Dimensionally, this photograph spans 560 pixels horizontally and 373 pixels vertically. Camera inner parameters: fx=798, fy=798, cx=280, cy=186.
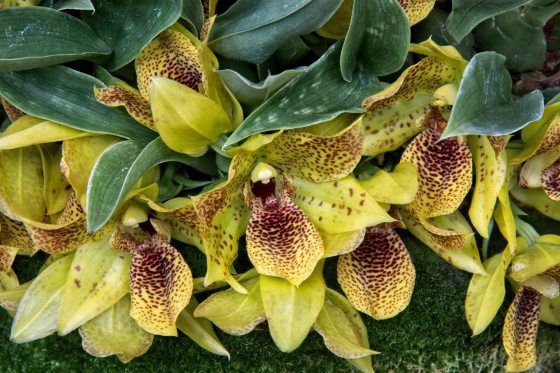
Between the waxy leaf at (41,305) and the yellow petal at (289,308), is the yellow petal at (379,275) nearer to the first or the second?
the yellow petal at (289,308)

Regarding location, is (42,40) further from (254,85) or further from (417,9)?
(417,9)

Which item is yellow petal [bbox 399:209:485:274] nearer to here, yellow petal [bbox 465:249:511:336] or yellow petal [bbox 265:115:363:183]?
yellow petal [bbox 465:249:511:336]

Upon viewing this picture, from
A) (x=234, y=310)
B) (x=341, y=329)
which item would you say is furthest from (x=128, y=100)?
(x=341, y=329)

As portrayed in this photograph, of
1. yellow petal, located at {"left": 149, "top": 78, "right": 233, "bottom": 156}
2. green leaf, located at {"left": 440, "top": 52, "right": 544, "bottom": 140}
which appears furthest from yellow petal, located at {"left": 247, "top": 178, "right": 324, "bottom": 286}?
green leaf, located at {"left": 440, "top": 52, "right": 544, "bottom": 140}

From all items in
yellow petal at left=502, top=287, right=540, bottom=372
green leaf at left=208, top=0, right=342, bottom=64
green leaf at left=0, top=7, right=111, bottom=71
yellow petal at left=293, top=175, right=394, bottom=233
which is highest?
green leaf at left=0, top=7, right=111, bottom=71

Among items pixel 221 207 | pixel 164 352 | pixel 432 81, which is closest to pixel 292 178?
pixel 221 207

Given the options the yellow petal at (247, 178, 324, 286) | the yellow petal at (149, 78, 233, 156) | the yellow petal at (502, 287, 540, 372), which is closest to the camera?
the yellow petal at (149, 78, 233, 156)
